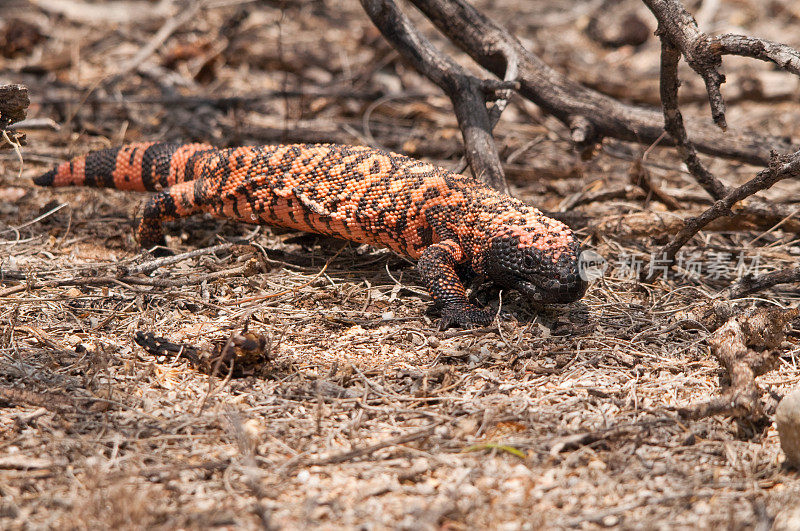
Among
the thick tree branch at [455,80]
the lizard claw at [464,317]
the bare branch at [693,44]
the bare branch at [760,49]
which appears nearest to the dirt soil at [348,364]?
the lizard claw at [464,317]

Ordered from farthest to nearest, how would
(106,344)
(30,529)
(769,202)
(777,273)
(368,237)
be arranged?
1. (769,202)
2. (368,237)
3. (777,273)
4. (106,344)
5. (30,529)

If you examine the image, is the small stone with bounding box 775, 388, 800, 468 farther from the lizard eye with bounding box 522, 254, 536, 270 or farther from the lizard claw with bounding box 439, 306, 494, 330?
the lizard claw with bounding box 439, 306, 494, 330

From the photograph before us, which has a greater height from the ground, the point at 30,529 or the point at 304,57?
the point at 304,57

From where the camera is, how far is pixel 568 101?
4.76 meters

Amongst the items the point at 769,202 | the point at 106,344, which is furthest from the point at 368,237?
the point at 769,202

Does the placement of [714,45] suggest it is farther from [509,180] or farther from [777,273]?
[509,180]

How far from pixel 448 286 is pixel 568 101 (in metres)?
1.92

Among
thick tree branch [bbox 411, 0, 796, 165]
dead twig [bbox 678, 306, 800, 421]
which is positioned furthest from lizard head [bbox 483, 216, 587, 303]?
thick tree branch [bbox 411, 0, 796, 165]

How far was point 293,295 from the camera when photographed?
3.77 m

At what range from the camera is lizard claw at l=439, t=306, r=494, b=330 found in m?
3.48

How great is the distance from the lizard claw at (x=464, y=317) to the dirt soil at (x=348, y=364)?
0.06 m

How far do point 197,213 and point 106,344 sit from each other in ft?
5.11

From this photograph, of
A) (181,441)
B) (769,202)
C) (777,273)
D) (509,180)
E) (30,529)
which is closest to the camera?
(30,529)

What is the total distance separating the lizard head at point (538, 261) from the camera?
3330 millimetres
